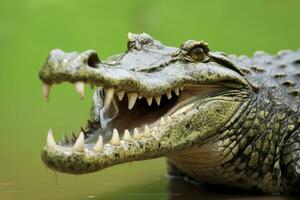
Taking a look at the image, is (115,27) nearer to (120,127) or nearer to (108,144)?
(120,127)

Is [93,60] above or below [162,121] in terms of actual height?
above

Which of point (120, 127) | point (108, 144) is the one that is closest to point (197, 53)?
point (120, 127)

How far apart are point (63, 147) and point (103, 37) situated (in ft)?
29.4

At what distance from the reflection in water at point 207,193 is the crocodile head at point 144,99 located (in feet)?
1.58

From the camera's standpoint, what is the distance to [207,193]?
13.1ft

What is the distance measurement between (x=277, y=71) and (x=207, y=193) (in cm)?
106

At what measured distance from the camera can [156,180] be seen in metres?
4.36

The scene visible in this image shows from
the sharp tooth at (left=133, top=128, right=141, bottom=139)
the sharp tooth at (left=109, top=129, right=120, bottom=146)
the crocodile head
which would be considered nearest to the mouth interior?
the crocodile head

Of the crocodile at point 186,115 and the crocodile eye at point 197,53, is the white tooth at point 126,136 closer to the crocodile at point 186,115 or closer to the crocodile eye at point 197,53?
the crocodile at point 186,115

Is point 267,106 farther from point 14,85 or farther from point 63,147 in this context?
point 14,85

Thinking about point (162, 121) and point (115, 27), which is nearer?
point (162, 121)

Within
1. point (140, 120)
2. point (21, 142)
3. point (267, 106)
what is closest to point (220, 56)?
point (267, 106)

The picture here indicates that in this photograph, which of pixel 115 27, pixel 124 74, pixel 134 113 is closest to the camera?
pixel 124 74

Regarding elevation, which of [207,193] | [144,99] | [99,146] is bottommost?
[207,193]
